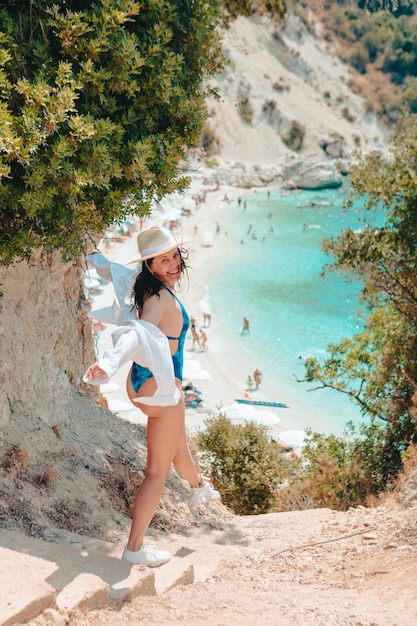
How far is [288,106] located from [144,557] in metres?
90.8

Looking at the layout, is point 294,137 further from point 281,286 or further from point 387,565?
point 387,565

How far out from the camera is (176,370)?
5379mm

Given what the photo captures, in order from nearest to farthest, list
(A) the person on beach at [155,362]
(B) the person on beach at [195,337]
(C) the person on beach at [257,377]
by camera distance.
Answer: (A) the person on beach at [155,362] → (C) the person on beach at [257,377] → (B) the person on beach at [195,337]

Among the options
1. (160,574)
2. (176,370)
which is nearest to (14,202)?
(176,370)

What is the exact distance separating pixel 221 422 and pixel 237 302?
25.7 m

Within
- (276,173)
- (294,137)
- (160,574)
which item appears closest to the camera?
(160,574)

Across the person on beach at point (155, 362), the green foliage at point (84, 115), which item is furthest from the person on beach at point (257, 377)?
the person on beach at point (155, 362)

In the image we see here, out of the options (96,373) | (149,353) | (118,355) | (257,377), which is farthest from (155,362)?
(257,377)

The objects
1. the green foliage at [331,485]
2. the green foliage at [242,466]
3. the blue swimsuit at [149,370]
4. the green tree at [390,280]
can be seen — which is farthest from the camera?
the green tree at [390,280]

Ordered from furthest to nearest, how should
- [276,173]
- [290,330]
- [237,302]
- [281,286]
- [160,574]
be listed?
[276,173]
[281,286]
[237,302]
[290,330]
[160,574]

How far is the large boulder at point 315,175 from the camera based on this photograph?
76.2 m

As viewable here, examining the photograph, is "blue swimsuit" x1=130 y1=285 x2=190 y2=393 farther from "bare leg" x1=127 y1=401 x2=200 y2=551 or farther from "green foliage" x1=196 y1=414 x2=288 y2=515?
"green foliage" x1=196 y1=414 x2=288 y2=515

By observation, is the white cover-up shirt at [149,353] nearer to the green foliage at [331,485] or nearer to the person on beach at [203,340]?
the green foliage at [331,485]

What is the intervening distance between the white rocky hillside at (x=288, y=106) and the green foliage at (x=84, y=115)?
75.5 meters
